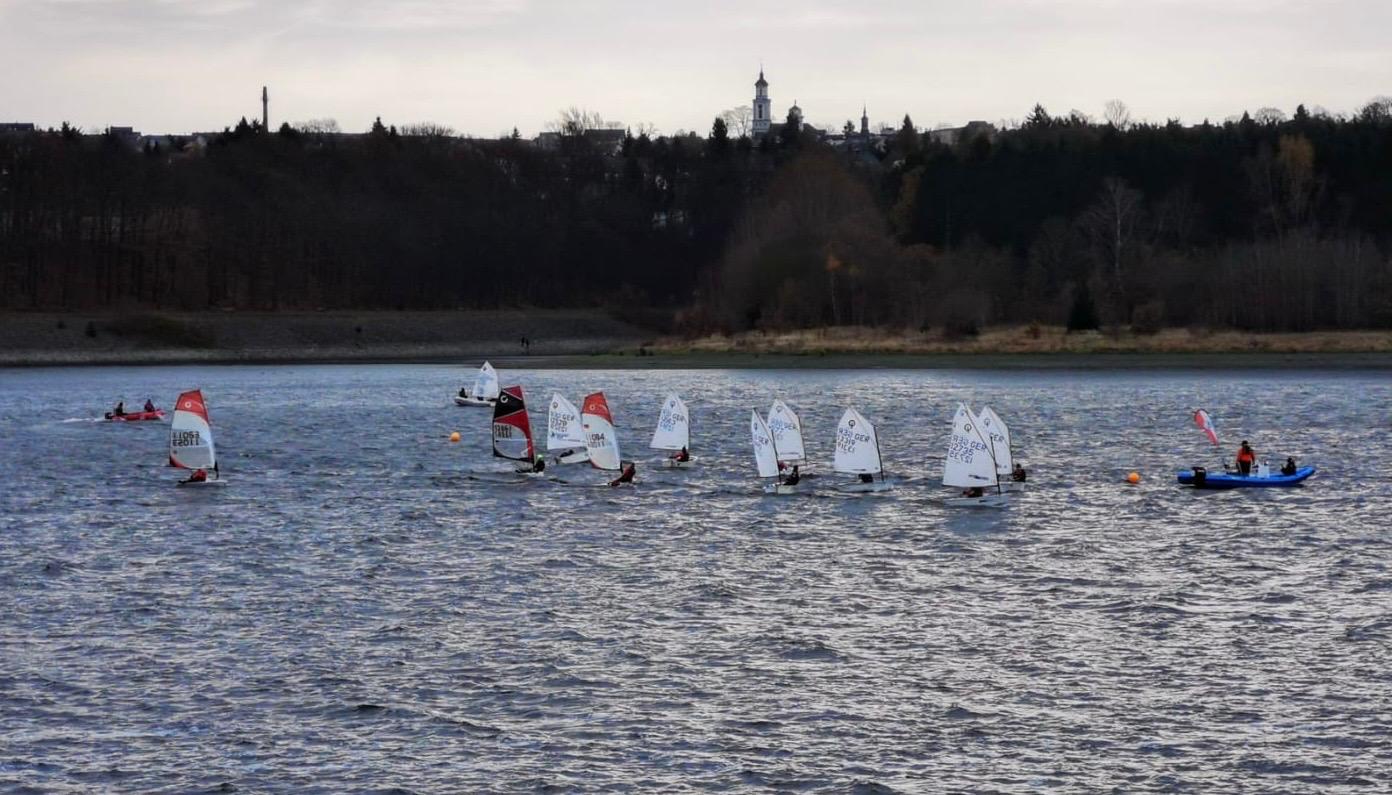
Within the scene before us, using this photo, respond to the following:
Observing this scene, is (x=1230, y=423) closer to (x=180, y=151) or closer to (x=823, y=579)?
(x=823, y=579)

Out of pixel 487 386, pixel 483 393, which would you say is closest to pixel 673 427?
pixel 483 393

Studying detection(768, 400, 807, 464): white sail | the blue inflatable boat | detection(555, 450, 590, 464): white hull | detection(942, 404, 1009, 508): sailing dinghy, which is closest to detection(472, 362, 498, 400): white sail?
detection(555, 450, 590, 464): white hull

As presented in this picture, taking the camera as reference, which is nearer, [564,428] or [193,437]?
[193,437]

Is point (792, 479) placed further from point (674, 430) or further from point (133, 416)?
point (133, 416)

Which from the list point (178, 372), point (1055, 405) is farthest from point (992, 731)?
point (178, 372)

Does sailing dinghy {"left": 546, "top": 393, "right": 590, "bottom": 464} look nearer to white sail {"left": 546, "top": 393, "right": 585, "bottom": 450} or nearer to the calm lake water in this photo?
white sail {"left": 546, "top": 393, "right": 585, "bottom": 450}

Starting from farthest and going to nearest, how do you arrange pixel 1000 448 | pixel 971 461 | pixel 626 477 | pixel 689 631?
1. pixel 626 477
2. pixel 1000 448
3. pixel 971 461
4. pixel 689 631

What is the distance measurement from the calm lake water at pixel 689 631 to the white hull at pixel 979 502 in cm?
77

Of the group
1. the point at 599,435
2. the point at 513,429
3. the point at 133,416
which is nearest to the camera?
the point at 599,435

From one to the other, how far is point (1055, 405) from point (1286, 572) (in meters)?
44.9

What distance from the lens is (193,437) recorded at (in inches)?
2052

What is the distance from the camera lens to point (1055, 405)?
78438mm

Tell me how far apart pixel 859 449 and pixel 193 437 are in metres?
19.2

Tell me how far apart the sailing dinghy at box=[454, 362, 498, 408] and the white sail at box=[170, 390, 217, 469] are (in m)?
31.1
